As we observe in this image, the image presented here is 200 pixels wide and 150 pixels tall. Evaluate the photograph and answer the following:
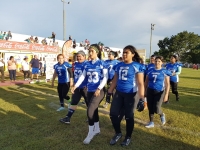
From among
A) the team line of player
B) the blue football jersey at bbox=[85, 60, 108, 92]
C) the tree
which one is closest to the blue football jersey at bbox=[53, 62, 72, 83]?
the team line of player

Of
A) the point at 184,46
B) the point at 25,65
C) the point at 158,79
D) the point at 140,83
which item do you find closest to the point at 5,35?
the point at 25,65

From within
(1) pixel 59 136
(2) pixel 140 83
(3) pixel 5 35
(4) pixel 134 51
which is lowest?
(1) pixel 59 136

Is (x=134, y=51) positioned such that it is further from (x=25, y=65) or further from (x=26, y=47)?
(x=26, y=47)

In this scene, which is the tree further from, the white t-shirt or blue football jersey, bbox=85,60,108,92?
blue football jersey, bbox=85,60,108,92

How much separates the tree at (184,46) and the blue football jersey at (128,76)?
67.5 m

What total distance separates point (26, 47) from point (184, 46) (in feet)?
199

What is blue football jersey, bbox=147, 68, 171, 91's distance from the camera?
4.96 meters

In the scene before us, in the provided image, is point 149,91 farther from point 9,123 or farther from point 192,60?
point 192,60

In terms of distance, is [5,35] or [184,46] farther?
[184,46]

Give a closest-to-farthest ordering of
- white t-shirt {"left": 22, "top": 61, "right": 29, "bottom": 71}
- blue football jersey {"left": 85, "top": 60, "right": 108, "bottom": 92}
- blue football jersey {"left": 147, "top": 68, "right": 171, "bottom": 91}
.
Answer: blue football jersey {"left": 85, "top": 60, "right": 108, "bottom": 92}, blue football jersey {"left": 147, "top": 68, "right": 171, "bottom": 91}, white t-shirt {"left": 22, "top": 61, "right": 29, "bottom": 71}

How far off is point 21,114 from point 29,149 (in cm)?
258

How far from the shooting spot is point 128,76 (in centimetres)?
375

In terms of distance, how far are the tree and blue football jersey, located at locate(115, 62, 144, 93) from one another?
67.5m

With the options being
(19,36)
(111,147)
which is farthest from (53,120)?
(19,36)
